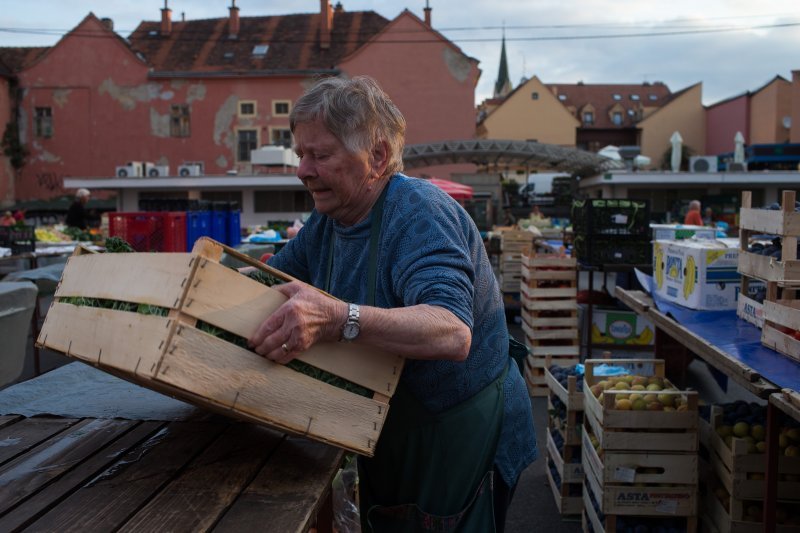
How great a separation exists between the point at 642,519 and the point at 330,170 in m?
2.66

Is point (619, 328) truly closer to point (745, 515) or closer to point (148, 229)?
point (745, 515)

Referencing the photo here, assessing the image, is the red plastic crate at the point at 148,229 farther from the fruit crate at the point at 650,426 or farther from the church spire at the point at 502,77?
the church spire at the point at 502,77

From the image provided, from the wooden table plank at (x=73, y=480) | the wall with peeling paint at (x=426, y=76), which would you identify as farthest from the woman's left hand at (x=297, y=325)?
Result: the wall with peeling paint at (x=426, y=76)

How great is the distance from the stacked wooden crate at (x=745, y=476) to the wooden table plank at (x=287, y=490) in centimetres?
211

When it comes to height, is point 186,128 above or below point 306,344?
above

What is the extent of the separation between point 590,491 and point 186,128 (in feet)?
122

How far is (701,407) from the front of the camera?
397cm

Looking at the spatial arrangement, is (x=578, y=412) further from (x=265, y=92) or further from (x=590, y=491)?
(x=265, y=92)

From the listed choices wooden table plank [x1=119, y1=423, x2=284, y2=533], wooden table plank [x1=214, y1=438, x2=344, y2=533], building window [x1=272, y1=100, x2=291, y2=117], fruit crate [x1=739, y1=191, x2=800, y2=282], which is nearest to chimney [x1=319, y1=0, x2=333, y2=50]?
building window [x1=272, y1=100, x2=291, y2=117]

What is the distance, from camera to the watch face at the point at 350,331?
5.59 feet

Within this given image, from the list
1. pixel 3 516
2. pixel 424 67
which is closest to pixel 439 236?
pixel 3 516

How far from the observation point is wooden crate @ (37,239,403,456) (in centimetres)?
153

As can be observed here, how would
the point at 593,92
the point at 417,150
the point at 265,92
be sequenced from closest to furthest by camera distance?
the point at 417,150
the point at 265,92
the point at 593,92

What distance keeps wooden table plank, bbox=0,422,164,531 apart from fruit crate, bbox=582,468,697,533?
92.9 inches
